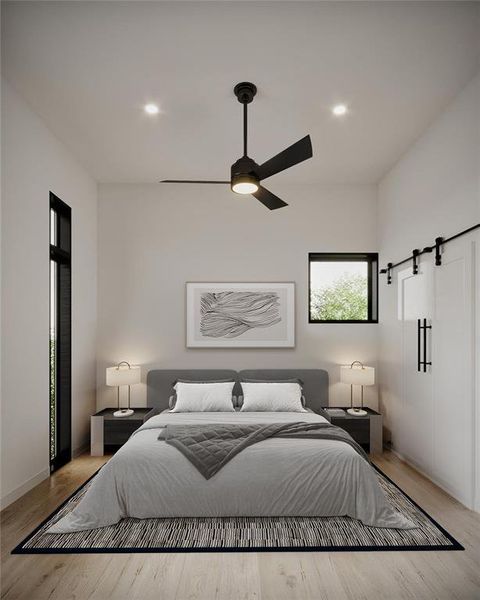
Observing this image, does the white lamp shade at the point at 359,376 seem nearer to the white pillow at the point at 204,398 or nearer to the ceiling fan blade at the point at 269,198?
the white pillow at the point at 204,398

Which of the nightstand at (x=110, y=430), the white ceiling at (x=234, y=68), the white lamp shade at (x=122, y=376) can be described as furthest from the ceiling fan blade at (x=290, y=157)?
the nightstand at (x=110, y=430)

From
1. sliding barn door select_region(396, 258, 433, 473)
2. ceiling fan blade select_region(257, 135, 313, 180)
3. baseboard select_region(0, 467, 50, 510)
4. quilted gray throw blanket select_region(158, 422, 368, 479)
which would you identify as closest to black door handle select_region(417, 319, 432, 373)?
sliding barn door select_region(396, 258, 433, 473)

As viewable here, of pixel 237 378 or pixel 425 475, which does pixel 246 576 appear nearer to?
pixel 425 475

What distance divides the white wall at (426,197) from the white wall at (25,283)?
11.4ft

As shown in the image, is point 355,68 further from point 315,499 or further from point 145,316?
point 145,316

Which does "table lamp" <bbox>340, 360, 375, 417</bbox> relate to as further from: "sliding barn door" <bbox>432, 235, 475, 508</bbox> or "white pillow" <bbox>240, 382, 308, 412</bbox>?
"sliding barn door" <bbox>432, 235, 475, 508</bbox>

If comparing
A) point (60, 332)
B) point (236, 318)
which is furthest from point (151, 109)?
point (236, 318)

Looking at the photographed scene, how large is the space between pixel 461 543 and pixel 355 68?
125 inches

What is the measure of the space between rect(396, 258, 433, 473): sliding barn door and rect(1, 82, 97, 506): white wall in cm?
342

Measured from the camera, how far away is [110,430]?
14.1 ft

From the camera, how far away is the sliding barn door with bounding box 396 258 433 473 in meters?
3.63

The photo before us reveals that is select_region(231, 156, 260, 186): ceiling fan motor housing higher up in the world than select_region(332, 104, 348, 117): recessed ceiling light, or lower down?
lower down

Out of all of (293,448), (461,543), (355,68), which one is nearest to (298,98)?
(355,68)

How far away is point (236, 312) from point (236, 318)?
7 centimetres
